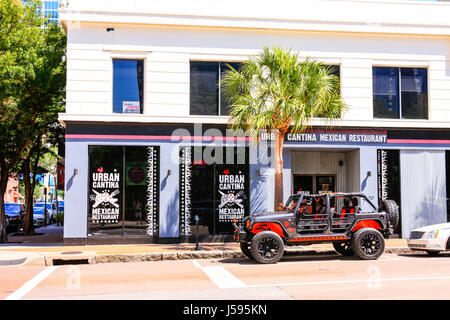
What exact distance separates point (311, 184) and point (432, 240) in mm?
6385

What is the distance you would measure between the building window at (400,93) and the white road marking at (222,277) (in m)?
9.82

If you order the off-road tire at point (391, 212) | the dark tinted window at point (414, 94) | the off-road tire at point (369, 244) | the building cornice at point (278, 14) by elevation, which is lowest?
the off-road tire at point (369, 244)

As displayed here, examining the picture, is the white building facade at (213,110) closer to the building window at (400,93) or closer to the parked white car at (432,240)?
the building window at (400,93)

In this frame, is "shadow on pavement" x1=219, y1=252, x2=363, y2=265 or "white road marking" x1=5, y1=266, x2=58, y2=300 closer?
"white road marking" x1=5, y1=266, x2=58, y2=300

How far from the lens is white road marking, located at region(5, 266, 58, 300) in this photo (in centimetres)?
807

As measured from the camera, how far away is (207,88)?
1688 cm

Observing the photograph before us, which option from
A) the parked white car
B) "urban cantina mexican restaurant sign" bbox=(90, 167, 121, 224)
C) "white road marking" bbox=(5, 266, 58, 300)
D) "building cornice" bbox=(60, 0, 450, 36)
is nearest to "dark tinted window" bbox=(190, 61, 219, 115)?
"building cornice" bbox=(60, 0, 450, 36)

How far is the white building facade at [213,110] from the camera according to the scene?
52.5 ft

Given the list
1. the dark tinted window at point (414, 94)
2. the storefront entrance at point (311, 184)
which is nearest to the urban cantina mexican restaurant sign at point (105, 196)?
the storefront entrance at point (311, 184)

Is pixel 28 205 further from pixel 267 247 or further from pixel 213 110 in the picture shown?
pixel 267 247

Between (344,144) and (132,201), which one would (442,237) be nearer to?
(344,144)

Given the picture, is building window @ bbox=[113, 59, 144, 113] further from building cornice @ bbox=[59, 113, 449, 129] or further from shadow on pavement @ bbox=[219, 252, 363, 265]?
shadow on pavement @ bbox=[219, 252, 363, 265]

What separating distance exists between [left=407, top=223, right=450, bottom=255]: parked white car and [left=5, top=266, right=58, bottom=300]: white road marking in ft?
32.7

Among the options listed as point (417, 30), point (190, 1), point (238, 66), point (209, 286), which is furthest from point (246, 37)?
point (209, 286)
